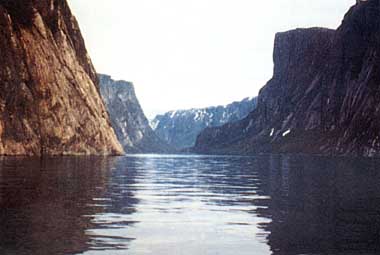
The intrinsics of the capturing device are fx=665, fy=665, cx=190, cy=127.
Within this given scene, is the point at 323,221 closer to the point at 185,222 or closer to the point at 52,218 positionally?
the point at 185,222

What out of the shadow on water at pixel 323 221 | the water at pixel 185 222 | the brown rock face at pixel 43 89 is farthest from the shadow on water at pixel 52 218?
the brown rock face at pixel 43 89

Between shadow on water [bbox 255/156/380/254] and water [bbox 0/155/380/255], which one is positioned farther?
shadow on water [bbox 255/156/380/254]

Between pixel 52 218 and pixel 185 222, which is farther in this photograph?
pixel 185 222

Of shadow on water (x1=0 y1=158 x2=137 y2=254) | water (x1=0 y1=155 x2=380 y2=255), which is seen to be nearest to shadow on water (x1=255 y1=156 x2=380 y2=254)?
water (x1=0 y1=155 x2=380 y2=255)

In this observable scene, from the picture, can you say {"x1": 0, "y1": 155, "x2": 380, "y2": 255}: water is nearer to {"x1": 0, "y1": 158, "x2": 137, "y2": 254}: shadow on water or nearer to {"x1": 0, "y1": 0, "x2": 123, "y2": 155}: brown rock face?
{"x1": 0, "y1": 158, "x2": 137, "y2": 254}: shadow on water

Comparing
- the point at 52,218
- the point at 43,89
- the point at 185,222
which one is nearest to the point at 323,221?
the point at 185,222

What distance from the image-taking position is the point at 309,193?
141ft

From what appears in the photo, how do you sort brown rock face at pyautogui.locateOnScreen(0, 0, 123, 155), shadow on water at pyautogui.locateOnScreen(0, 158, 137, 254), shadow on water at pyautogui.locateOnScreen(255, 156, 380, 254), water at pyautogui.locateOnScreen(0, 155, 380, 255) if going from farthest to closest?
brown rock face at pyautogui.locateOnScreen(0, 0, 123, 155), shadow on water at pyautogui.locateOnScreen(255, 156, 380, 254), water at pyautogui.locateOnScreen(0, 155, 380, 255), shadow on water at pyautogui.locateOnScreen(0, 158, 137, 254)

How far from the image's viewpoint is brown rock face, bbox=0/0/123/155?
138500mm

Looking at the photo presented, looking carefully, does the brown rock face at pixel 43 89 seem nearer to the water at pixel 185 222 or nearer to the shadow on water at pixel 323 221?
the water at pixel 185 222

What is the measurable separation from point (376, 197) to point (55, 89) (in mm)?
121982

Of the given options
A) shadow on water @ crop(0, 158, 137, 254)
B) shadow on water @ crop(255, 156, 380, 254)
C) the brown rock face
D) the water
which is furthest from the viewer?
the brown rock face

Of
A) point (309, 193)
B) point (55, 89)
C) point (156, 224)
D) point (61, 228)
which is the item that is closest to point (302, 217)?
point (156, 224)

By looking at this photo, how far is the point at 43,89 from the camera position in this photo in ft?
486
